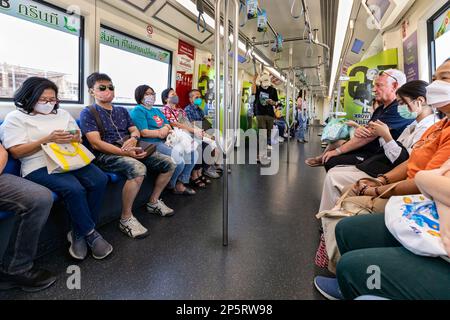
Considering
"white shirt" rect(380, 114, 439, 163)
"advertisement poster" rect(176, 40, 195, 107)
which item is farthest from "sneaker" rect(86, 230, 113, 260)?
"advertisement poster" rect(176, 40, 195, 107)

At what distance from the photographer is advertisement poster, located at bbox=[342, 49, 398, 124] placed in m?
4.30

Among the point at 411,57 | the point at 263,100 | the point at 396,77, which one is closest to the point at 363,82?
the point at 411,57

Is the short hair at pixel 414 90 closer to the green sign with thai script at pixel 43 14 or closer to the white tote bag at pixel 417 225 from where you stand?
the white tote bag at pixel 417 225

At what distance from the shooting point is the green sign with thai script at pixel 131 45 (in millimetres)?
3421

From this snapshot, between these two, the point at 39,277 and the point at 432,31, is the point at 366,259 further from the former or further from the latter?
the point at 432,31

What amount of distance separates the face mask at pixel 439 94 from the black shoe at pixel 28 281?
2094 millimetres

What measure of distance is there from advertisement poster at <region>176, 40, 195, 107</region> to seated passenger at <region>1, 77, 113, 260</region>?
3.22 metres

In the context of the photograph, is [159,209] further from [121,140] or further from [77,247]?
[77,247]

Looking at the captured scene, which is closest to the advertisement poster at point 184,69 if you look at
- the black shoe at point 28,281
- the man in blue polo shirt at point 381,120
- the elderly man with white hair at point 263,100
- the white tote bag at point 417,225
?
the elderly man with white hair at point 263,100

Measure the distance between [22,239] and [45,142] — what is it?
0.59m

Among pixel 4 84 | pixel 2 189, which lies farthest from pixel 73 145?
pixel 4 84

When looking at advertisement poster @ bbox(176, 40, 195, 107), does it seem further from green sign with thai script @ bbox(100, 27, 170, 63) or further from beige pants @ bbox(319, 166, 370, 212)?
beige pants @ bbox(319, 166, 370, 212)

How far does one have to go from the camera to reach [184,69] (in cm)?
493
